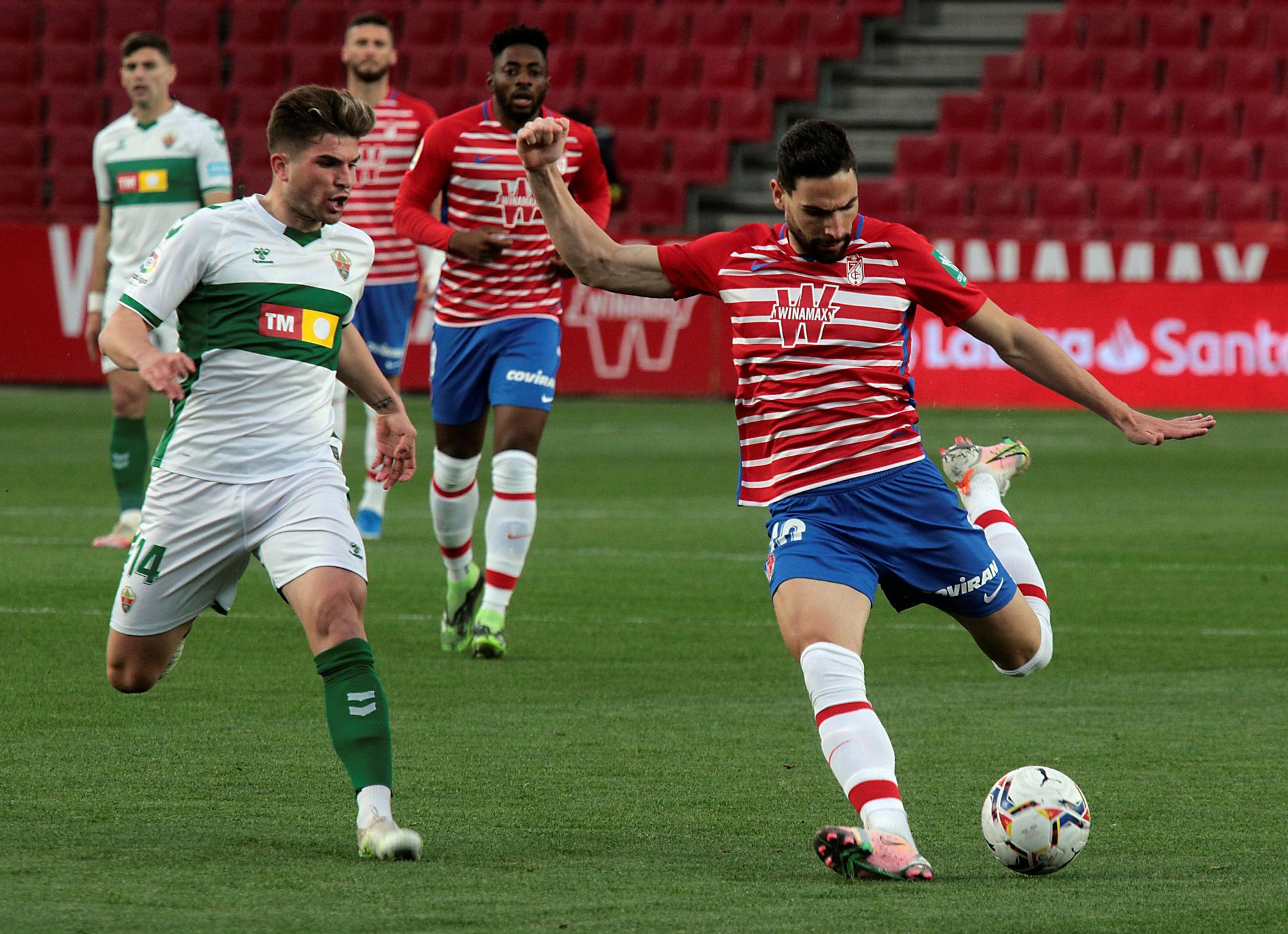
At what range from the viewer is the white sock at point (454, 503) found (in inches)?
323

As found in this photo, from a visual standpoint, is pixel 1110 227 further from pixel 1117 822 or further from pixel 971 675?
pixel 1117 822

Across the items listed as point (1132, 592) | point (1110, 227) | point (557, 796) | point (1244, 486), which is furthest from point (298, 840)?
point (1110, 227)

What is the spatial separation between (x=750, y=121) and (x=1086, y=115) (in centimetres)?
369

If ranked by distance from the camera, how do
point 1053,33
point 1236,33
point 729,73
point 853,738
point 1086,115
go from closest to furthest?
1. point 853,738
2. point 1086,115
3. point 1236,33
4. point 1053,33
5. point 729,73

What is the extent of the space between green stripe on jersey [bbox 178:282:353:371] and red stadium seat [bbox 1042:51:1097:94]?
61.6 feet

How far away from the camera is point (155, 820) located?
4.91 metres

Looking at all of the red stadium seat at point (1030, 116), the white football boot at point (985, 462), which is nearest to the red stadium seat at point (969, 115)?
the red stadium seat at point (1030, 116)

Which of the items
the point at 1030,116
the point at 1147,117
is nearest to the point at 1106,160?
the point at 1147,117

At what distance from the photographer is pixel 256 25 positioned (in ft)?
79.7

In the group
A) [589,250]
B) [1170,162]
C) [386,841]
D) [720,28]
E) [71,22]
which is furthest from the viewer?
[71,22]

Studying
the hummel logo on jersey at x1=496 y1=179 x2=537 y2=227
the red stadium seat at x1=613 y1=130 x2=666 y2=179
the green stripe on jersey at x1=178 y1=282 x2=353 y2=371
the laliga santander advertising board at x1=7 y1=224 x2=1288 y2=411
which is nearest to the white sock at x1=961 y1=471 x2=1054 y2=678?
the green stripe on jersey at x1=178 y1=282 x2=353 y2=371

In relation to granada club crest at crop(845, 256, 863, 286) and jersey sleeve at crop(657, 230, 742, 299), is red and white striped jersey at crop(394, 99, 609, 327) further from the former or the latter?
granada club crest at crop(845, 256, 863, 286)

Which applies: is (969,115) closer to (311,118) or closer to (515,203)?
(515,203)

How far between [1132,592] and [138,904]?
21.0ft
